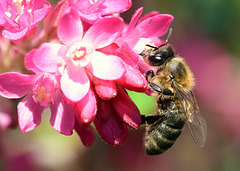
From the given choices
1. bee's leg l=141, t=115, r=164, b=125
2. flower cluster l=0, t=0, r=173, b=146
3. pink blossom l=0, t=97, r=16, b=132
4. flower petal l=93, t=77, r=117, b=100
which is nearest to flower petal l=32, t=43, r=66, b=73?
flower cluster l=0, t=0, r=173, b=146

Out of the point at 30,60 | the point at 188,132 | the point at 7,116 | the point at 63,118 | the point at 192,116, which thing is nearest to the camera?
the point at 30,60

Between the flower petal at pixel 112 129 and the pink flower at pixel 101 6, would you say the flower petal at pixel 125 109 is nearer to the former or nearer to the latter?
the flower petal at pixel 112 129

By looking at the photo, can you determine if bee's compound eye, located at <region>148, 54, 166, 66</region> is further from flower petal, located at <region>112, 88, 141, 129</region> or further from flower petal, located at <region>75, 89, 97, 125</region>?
flower petal, located at <region>75, 89, 97, 125</region>

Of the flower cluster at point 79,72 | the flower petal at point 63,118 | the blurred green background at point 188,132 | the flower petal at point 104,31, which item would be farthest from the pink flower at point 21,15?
the blurred green background at point 188,132

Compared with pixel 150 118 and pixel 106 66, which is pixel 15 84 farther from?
pixel 150 118

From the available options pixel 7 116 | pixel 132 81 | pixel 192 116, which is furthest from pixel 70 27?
pixel 7 116

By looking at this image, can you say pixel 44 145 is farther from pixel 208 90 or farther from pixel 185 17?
pixel 185 17
